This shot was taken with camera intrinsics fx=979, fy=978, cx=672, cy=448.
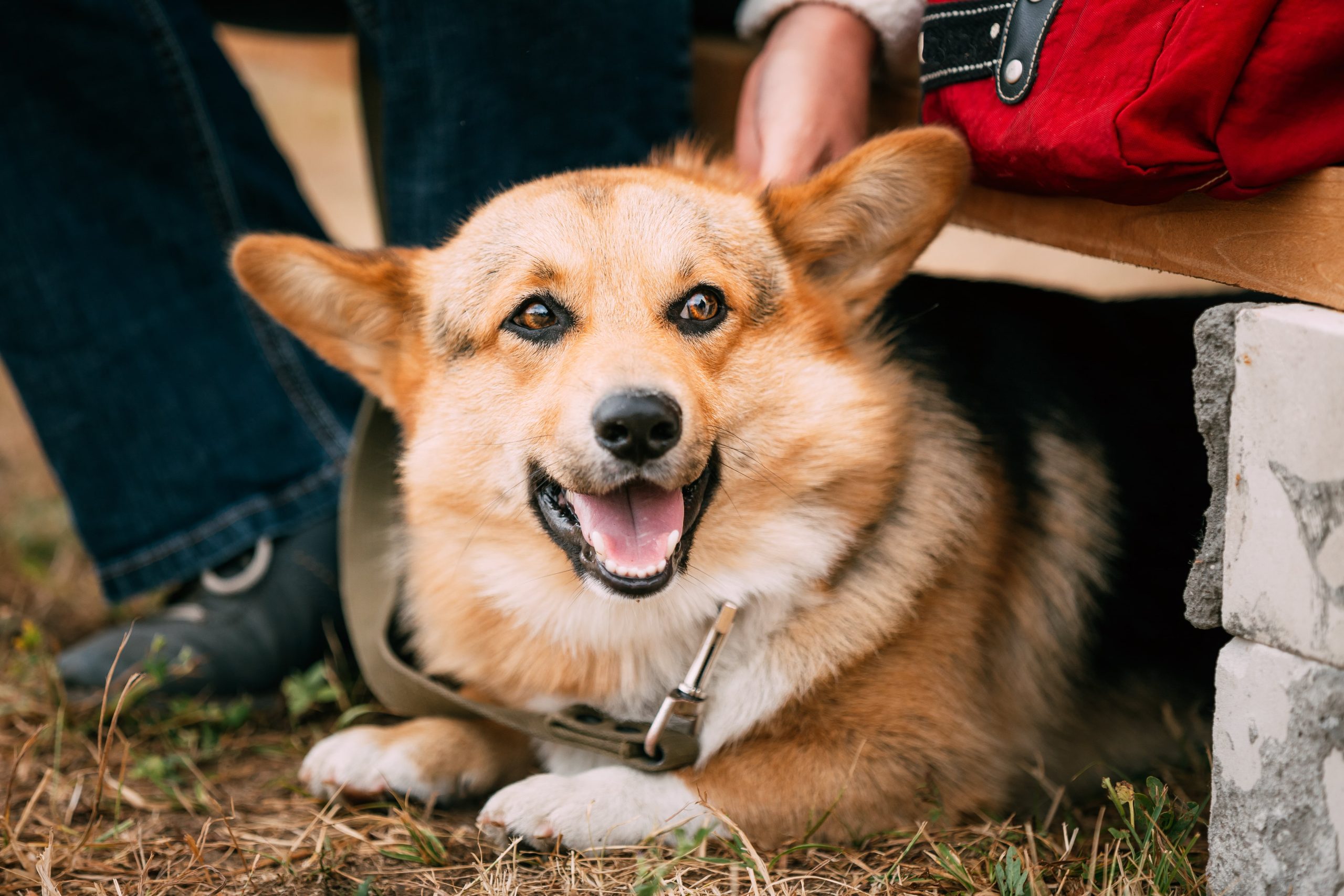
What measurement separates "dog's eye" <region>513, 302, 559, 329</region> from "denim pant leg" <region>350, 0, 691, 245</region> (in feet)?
1.87

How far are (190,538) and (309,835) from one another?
1191 mm

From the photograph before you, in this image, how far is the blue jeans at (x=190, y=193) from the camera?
2633 millimetres

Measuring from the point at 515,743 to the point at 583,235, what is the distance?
114 centimetres

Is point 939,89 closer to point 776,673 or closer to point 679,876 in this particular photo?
point 776,673

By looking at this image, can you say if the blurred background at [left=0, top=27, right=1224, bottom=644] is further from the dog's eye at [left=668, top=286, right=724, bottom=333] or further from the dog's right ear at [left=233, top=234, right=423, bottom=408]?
the dog's right ear at [left=233, top=234, right=423, bottom=408]

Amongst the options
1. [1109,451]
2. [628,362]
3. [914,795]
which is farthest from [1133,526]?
[628,362]

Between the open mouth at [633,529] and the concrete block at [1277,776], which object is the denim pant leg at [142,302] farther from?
the concrete block at [1277,776]

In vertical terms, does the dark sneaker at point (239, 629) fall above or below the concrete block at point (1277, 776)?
below

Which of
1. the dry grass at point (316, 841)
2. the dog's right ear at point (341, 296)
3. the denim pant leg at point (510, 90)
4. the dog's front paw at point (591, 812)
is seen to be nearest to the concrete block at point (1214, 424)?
the dry grass at point (316, 841)

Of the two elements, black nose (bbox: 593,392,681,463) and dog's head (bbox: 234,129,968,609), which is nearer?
black nose (bbox: 593,392,681,463)

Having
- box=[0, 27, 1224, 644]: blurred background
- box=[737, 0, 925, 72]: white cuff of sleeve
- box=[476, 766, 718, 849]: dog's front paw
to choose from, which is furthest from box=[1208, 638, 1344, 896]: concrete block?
box=[737, 0, 925, 72]: white cuff of sleeve

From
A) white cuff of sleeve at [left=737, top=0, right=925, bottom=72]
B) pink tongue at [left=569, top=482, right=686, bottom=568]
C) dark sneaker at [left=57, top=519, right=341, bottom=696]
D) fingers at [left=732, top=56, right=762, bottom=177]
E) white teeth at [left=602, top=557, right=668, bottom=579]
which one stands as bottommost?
dark sneaker at [left=57, top=519, right=341, bottom=696]

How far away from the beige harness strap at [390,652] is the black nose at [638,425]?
0.58 m

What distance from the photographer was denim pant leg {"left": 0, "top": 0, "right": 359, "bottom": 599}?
104 inches
